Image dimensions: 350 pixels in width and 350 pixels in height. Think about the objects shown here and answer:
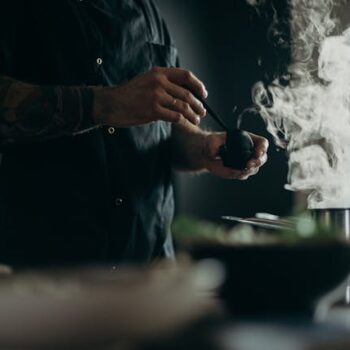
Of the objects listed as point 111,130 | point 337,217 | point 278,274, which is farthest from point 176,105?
point 278,274

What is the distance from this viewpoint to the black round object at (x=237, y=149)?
1.54 metres

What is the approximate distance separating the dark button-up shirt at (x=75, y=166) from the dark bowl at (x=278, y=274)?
94 cm

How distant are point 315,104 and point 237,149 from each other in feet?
6.08

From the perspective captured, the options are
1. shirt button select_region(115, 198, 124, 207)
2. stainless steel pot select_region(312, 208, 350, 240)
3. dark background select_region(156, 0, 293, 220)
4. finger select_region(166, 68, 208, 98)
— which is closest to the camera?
stainless steel pot select_region(312, 208, 350, 240)

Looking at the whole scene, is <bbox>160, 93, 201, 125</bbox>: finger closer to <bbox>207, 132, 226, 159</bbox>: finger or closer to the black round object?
the black round object

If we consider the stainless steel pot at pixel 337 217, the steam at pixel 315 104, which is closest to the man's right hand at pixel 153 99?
the stainless steel pot at pixel 337 217

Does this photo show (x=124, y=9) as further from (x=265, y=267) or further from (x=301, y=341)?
(x=301, y=341)

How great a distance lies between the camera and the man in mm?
1590

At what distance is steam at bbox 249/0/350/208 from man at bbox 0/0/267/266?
1.44m

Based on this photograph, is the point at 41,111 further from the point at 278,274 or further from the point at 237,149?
the point at 278,274

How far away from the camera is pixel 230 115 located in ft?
10.4

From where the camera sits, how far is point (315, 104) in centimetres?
331

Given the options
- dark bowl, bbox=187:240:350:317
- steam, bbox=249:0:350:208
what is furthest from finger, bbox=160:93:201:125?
steam, bbox=249:0:350:208

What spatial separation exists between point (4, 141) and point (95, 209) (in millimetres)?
285
